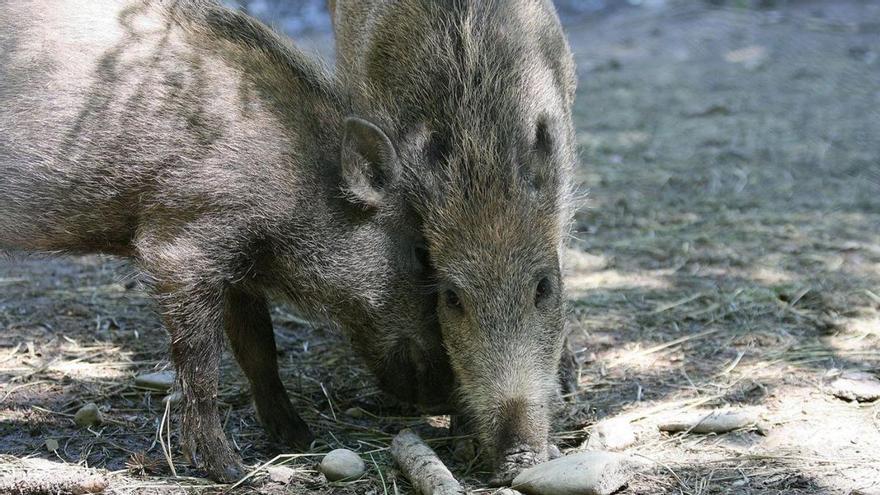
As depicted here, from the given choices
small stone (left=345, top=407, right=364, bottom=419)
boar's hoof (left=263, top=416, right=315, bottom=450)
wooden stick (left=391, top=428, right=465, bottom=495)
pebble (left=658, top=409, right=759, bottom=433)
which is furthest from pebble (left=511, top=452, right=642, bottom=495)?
small stone (left=345, top=407, right=364, bottom=419)

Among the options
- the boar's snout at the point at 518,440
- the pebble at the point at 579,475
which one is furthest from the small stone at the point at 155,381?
the pebble at the point at 579,475

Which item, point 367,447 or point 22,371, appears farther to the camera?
point 22,371

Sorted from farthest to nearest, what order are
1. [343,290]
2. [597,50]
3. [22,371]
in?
[597,50] → [22,371] → [343,290]

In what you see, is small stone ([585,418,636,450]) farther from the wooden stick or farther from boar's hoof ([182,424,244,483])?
boar's hoof ([182,424,244,483])

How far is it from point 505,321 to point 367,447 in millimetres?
846

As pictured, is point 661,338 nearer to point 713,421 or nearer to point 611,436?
point 713,421

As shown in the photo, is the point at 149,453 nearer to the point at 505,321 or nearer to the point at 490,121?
the point at 505,321

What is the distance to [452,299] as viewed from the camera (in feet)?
14.3

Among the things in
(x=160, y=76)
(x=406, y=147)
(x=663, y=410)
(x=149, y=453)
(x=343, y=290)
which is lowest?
(x=663, y=410)

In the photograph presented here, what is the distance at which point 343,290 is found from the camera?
4.40 metres

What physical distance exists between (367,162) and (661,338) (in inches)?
82.1

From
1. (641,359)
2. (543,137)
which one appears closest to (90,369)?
(543,137)

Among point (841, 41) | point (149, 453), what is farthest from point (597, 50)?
point (149, 453)

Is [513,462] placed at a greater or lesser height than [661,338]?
greater
